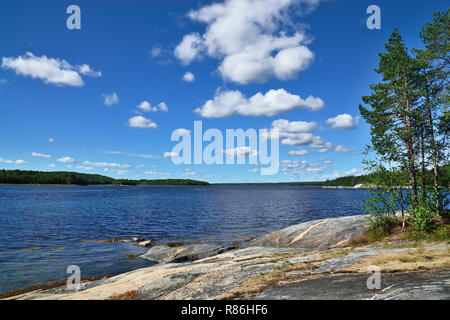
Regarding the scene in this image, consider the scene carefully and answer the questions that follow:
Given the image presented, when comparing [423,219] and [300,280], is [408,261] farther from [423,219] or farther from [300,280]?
[423,219]

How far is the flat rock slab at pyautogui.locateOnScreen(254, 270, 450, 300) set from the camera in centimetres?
765

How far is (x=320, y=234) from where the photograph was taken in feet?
73.8

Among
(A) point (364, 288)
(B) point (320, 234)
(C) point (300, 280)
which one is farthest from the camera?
(B) point (320, 234)

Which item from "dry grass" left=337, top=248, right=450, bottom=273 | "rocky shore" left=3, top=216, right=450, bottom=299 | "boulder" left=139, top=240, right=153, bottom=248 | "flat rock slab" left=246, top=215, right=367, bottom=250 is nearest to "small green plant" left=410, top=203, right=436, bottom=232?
Answer: "flat rock slab" left=246, top=215, right=367, bottom=250

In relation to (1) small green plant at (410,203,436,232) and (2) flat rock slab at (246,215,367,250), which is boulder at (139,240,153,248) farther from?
(1) small green plant at (410,203,436,232)

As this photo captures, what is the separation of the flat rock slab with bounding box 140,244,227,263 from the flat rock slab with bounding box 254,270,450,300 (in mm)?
14108

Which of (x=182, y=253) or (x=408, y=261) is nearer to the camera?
(x=408, y=261)

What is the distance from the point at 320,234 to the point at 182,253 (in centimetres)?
1251

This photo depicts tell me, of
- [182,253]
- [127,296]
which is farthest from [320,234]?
[127,296]

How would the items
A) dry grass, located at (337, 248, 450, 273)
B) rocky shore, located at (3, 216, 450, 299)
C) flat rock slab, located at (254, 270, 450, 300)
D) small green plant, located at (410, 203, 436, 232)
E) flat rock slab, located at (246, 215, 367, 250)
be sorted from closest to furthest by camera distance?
flat rock slab, located at (254, 270, 450, 300), rocky shore, located at (3, 216, 450, 299), dry grass, located at (337, 248, 450, 273), small green plant, located at (410, 203, 436, 232), flat rock slab, located at (246, 215, 367, 250)

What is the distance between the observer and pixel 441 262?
10789 millimetres
